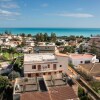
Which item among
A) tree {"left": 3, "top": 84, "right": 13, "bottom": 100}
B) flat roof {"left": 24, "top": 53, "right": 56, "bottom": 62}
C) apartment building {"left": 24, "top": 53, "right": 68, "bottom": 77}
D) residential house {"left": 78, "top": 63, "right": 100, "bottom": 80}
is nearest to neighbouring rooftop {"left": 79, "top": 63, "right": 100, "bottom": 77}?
residential house {"left": 78, "top": 63, "right": 100, "bottom": 80}

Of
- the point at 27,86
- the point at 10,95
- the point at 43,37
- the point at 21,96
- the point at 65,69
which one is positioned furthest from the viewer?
the point at 43,37

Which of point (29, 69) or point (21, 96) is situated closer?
point (21, 96)

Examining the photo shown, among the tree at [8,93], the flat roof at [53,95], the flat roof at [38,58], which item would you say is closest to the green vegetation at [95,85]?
the flat roof at [53,95]

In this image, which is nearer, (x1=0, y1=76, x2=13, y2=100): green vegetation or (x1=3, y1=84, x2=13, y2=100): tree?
(x1=3, y1=84, x2=13, y2=100): tree

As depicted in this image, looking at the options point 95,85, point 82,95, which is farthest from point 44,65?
point 82,95

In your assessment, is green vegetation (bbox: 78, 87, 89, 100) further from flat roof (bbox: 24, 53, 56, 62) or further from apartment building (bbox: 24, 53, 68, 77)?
flat roof (bbox: 24, 53, 56, 62)

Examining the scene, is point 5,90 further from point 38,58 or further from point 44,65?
point 38,58

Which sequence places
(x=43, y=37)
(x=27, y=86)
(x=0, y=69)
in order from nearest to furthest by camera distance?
(x=27, y=86)
(x=0, y=69)
(x=43, y=37)

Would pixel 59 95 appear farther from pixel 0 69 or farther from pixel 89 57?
pixel 89 57

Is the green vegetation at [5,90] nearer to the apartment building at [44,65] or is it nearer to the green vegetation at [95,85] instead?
the apartment building at [44,65]

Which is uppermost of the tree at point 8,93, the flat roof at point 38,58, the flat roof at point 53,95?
the flat roof at point 38,58

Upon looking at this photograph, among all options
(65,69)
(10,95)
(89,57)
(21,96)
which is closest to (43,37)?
(89,57)
